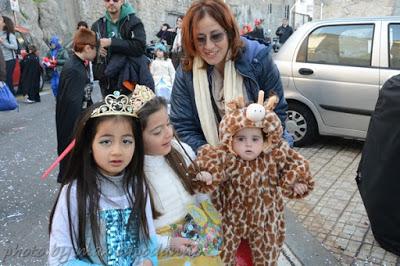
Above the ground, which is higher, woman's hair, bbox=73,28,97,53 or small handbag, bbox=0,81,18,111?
woman's hair, bbox=73,28,97,53

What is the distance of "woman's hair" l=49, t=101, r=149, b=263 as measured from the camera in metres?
1.54

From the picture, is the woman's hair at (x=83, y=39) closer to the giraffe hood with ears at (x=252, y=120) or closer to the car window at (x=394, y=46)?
the giraffe hood with ears at (x=252, y=120)

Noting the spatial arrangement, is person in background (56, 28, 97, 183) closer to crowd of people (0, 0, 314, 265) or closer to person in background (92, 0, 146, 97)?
person in background (92, 0, 146, 97)

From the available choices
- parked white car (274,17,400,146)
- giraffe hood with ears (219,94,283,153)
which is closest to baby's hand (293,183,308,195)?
giraffe hood with ears (219,94,283,153)

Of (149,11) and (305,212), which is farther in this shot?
(149,11)

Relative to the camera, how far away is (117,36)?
3.72m

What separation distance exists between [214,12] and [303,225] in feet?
6.87

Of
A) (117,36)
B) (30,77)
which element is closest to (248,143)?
(117,36)

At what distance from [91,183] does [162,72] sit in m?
5.81

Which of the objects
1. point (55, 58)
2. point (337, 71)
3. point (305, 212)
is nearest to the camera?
point (305, 212)

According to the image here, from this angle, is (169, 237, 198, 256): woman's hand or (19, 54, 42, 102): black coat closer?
(169, 237, 198, 256): woman's hand

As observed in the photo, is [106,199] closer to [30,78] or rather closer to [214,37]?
[214,37]

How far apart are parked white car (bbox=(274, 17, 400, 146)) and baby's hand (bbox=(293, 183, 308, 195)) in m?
3.21

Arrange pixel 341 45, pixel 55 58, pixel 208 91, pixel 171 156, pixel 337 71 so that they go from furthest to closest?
1. pixel 55 58
2. pixel 341 45
3. pixel 337 71
4. pixel 208 91
5. pixel 171 156
